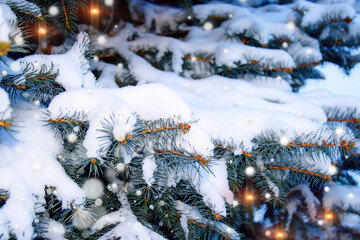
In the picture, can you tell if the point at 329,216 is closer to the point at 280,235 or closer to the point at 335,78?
the point at 280,235

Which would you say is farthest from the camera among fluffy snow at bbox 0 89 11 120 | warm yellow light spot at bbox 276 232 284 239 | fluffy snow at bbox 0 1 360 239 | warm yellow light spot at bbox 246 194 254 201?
warm yellow light spot at bbox 276 232 284 239

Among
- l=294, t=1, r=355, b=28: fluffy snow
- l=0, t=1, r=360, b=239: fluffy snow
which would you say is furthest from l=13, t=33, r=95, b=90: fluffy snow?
l=294, t=1, r=355, b=28: fluffy snow

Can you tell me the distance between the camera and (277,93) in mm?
1663

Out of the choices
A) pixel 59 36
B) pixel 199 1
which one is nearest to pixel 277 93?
pixel 199 1

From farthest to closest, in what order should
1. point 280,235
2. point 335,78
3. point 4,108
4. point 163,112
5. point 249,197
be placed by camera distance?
point 335,78
point 280,235
point 249,197
point 163,112
point 4,108

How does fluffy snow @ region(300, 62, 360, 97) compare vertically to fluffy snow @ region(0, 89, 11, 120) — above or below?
below

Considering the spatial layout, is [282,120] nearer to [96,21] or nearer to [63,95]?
[63,95]

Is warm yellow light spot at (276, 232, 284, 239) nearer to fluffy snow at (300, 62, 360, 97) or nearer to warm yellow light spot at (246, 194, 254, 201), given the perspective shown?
warm yellow light spot at (246, 194, 254, 201)

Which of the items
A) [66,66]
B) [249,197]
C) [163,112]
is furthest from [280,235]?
[66,66]

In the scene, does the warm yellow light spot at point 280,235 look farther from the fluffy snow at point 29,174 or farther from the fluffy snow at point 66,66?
the fluffy snow at point 66,66

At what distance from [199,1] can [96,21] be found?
99 cm

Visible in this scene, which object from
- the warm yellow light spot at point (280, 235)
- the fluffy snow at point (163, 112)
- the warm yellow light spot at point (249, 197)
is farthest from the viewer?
the warm yellow light spot at point (280, 235)

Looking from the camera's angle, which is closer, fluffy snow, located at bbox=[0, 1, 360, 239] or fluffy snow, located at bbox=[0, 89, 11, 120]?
fluffy snow, located at bbox=[0, 89, 11, 120]

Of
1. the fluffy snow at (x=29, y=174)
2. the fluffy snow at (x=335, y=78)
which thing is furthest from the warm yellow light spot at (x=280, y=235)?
the fluffy snow at (x=29, y=174)
